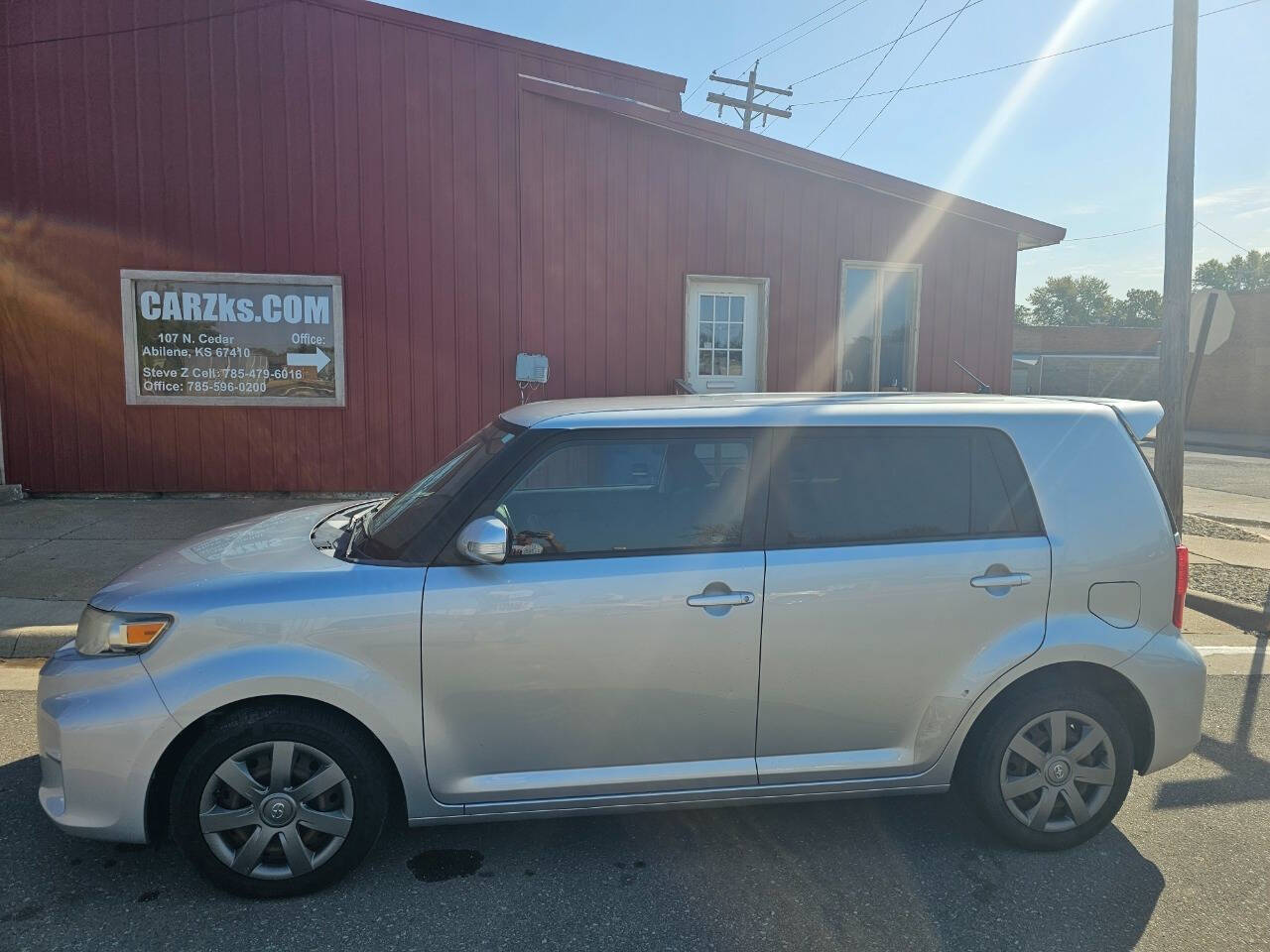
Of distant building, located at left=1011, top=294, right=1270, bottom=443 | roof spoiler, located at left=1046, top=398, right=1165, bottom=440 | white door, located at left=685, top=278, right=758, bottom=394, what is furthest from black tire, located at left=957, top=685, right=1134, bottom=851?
distant building, located at left=1011, top=294, right=1270, bottom=443

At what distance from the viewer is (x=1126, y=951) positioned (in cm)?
264

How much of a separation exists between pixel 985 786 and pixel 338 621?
238 centimetres

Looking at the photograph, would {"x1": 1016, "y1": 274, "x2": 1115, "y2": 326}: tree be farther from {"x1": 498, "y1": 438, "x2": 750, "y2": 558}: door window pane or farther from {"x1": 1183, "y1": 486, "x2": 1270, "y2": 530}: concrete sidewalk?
{"x1": 498, "y1": 438, "x2": 750, "y2": 558}: door window pane

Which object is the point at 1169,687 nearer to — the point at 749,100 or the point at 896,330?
the point at 896,330

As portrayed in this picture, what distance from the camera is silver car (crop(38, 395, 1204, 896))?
9.02ft

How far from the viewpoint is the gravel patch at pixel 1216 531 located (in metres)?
9.05

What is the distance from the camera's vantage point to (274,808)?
2.76 meters

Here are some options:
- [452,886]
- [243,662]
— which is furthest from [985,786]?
[243,662]

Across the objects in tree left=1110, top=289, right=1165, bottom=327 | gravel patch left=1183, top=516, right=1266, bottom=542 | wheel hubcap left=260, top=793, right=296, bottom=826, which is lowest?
gravel patch left=1183, top=516, right=1266, bottom=542

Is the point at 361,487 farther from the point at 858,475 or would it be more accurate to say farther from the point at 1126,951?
the point at 1126,951

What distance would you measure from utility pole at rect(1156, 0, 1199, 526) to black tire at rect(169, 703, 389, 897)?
720 cm

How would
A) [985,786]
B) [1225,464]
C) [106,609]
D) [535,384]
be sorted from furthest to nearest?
[1225,464]
[535,384]
[985,786]
[106,609]

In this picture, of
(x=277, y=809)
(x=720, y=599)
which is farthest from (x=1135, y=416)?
(x=277, y=809)

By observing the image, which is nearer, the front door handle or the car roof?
the front door handle
